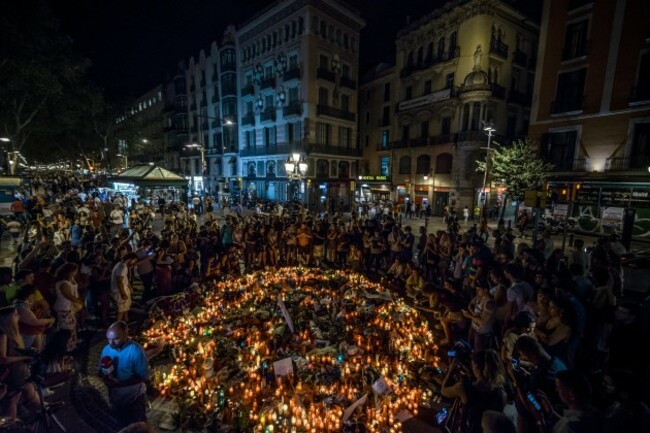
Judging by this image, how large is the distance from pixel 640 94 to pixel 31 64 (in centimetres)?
4236

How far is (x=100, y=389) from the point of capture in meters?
5.30

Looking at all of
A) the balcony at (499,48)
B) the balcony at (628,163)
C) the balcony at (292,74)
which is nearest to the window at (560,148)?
the balcony at (628,163)

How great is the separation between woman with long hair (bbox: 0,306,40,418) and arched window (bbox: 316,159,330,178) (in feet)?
109

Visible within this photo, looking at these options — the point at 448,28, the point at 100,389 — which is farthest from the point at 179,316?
the point at 448,28

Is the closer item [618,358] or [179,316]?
[618,358]

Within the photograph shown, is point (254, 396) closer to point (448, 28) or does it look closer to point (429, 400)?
point (429, 400)

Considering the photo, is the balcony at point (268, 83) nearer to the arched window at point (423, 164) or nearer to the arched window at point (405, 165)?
the arched window at point (405, 165)

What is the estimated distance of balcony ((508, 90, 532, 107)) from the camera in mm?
30553

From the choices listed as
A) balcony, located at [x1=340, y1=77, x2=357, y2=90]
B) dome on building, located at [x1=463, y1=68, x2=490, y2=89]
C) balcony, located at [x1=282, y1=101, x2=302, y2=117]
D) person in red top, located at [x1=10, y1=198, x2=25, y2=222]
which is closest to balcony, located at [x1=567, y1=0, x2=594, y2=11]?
dome on building, located at [x1=463, y1=68, x2=490, y2=89]

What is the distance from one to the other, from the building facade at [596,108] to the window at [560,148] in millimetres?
61

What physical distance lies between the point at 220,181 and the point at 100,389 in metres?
45.2

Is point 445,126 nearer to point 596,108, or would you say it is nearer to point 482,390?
point 596,108

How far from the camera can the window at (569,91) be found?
2145 cm

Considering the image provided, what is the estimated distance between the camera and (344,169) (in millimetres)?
39875
